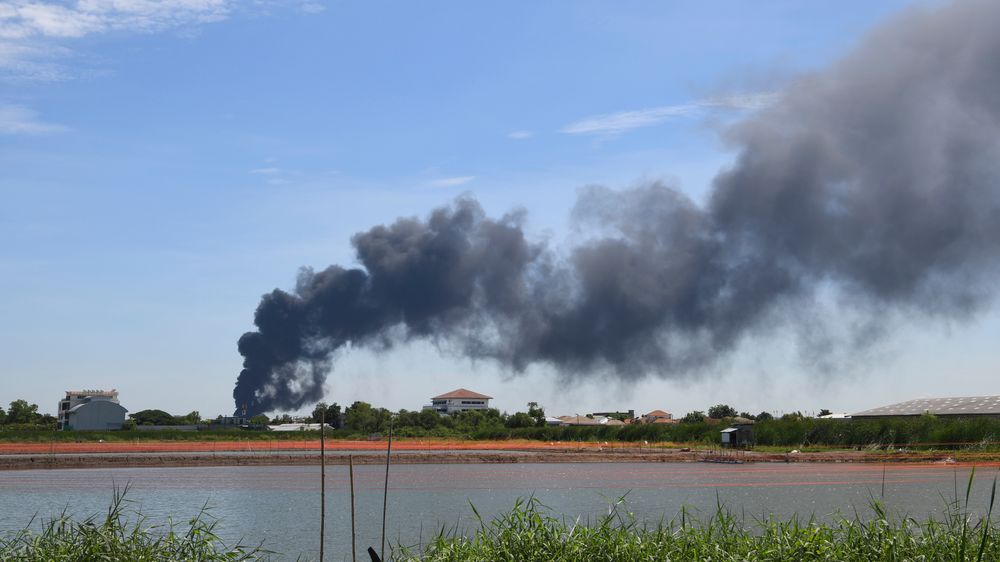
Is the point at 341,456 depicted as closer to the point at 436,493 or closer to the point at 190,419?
the point at 436,493

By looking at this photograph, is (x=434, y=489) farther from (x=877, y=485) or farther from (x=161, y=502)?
(x=877, y=485)

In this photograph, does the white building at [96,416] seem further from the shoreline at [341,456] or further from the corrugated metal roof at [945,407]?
the corrugated metal roof at [945,407]

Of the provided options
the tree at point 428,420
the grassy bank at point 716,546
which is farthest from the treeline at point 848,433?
the grassy bank at point 716,546

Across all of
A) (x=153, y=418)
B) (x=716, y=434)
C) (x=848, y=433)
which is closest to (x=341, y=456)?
(x=716, y=434)

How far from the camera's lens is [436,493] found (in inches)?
1901

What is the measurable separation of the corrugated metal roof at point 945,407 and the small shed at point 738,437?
15963 mm

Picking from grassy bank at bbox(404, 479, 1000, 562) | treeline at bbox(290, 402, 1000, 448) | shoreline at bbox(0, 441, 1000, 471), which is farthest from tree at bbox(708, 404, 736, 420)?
grassy bank at bbox(404, 479, 1000, 562)

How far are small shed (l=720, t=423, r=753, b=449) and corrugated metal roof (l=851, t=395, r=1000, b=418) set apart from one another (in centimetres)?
1596

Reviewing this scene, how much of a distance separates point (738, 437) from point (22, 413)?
10922 cm

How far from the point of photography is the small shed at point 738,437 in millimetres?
90750

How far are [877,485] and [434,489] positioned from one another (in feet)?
71.4

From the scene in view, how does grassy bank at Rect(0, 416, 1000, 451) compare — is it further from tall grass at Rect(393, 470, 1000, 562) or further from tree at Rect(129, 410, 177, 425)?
tall grass at Rect(393, 470, 1000, 562)

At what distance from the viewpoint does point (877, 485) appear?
47.9 m

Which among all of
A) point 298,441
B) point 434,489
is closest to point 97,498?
point 434,489
